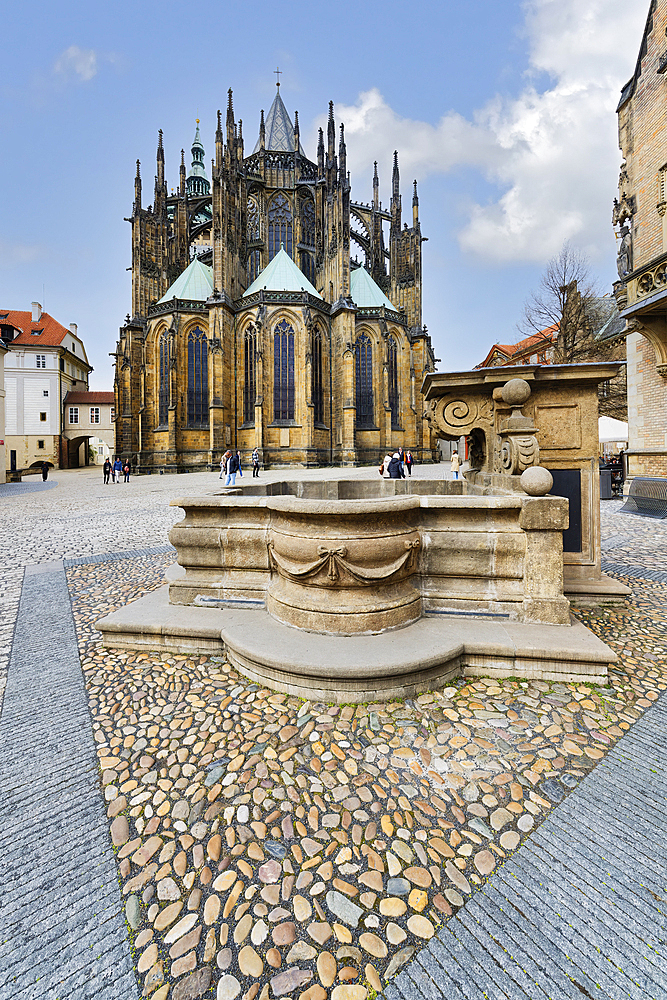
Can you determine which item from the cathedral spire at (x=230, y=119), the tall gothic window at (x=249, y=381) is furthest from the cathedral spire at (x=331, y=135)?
the tall gothic window at (x=249, y=381)

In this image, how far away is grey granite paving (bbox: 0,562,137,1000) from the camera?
3.77ft

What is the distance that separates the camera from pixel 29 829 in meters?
1.65

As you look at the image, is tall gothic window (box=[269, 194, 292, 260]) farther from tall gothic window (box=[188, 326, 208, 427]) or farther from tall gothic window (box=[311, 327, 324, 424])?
tall gothic window (box=[188, 326, 208, 427])

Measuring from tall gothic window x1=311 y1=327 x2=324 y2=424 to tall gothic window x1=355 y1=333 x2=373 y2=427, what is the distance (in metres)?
3.19

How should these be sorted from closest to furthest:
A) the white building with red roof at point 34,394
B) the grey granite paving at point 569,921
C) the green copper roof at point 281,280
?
the grey granite paving at point 569,921, the green copper roof at point 281,280, the white building with red roof at point 34,394

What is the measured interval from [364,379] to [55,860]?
32553mm

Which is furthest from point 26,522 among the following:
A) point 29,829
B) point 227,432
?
point 227,432

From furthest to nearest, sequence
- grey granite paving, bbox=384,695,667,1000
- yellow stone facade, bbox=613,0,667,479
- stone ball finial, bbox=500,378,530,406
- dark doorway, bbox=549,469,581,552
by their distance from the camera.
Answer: yellow stone facade, bbox=613,0,667,479
dark doorway, bbox=549,469,581,552
stone ball finial, bbox=500,378,530,406
grey granite paving, bbox=384,695,667,1000

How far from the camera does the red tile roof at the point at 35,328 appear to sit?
42.2m

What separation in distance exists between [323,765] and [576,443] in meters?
3.62

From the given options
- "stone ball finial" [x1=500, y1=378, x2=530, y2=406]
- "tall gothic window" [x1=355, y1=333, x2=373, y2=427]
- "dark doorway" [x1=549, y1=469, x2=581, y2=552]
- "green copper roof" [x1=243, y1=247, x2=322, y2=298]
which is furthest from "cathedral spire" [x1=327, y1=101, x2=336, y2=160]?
"dark doorway" [x1=549, y1=469, x2=581, y2=552]

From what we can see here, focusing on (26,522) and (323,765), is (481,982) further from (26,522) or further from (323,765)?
(26,522)

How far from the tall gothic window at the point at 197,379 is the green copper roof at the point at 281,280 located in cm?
457

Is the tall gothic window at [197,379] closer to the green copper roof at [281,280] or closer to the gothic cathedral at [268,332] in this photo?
the gothic cathedral at [268,332]
